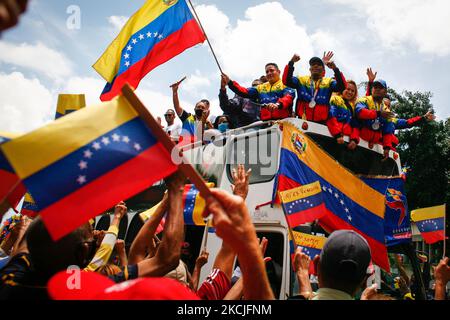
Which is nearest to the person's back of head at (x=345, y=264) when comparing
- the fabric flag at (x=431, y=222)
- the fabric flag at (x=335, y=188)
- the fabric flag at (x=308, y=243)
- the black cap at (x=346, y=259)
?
the black cap at (x=346, y=259)

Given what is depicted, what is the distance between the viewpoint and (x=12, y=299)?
1.68 m

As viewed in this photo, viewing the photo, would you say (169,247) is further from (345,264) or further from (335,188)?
(335,188)

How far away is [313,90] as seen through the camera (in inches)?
239

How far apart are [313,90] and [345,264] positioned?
4.49 m

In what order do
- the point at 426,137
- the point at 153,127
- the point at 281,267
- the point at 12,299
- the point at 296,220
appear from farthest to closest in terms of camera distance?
the point at 426,137 → the point at 281,267 → the point at 296,220 → the point at 153,127 → the point at 12,299

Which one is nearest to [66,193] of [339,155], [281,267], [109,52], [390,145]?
[281,267]

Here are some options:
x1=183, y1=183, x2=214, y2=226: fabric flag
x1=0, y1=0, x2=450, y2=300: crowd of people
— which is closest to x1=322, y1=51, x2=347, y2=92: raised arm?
x1=183, y1=183, x2=214, y2=226: fabric flag

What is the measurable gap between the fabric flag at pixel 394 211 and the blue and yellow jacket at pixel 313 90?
3.88 feet

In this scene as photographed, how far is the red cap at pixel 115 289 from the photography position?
1247 millimetres

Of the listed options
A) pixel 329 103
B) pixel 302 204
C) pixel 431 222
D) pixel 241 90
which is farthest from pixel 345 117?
pixel 431 222

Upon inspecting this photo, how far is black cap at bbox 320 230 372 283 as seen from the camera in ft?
6.35

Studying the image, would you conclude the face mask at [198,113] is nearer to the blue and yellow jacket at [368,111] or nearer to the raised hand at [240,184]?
the blue and yellow jacket at [368,111]

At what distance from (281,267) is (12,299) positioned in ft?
11.4
